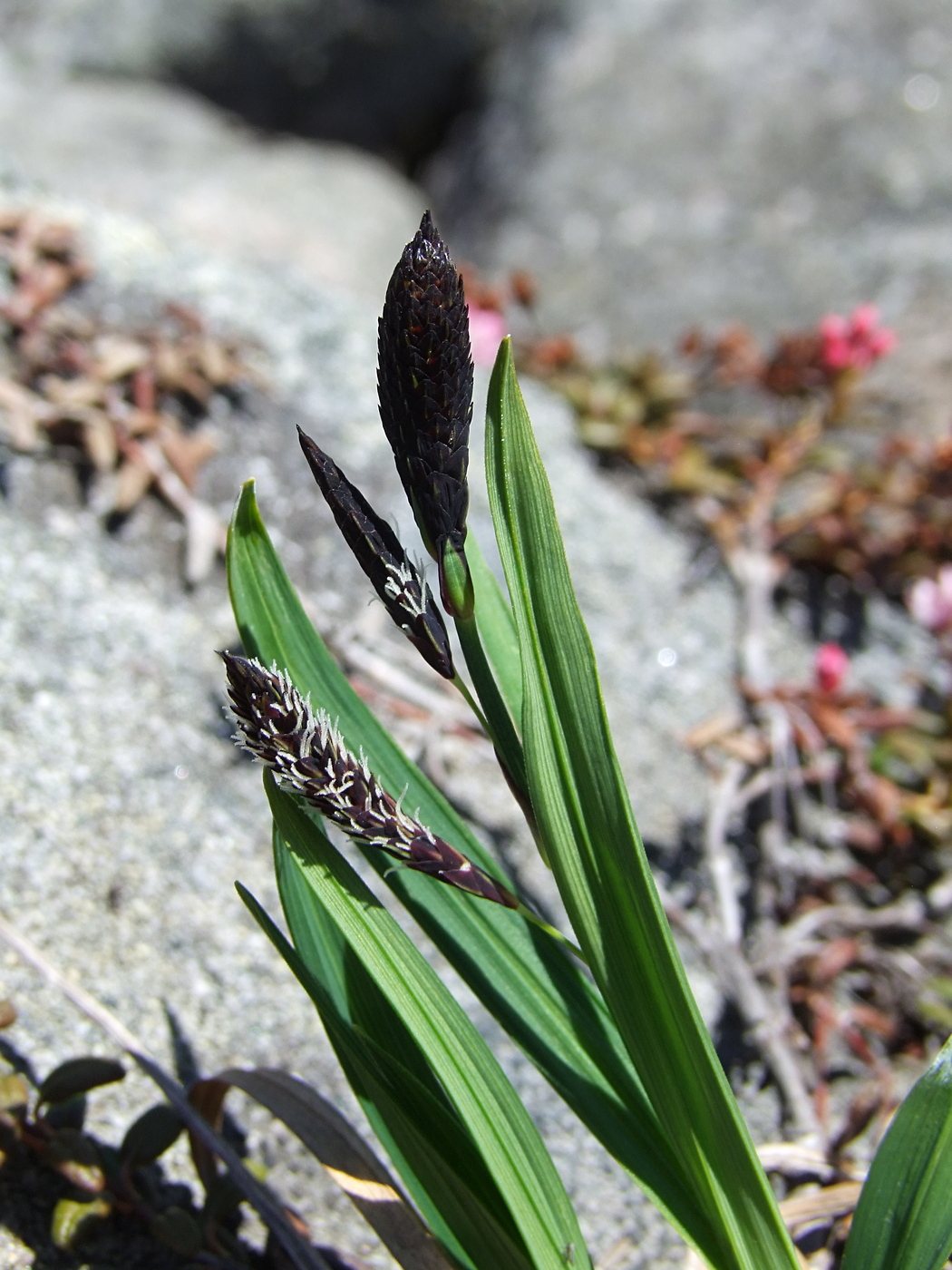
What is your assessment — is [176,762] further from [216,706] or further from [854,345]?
[854,345]

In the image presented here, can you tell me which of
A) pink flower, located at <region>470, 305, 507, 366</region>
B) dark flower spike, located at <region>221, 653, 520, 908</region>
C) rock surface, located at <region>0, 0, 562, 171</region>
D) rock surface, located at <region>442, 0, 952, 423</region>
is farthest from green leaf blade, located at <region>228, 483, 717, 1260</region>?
rock surface, located at <region>0, 0, 562, 171</region>

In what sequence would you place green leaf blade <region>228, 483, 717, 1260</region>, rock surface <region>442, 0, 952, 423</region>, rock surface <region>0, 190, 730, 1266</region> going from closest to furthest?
green leaf blade <region>228, 483, 717, 1260</region> < rock surface <region>0, 190, 730, 1266</region> < rock surface <region>442, 0, 952, 423</region>

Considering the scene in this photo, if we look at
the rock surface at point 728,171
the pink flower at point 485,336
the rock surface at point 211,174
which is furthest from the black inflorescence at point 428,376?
the rock surface at point 211,174

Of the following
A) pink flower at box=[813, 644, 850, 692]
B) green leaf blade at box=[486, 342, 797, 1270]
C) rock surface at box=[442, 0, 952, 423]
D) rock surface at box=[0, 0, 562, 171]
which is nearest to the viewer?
green leaf blade at box=[486, 342, 797, 1270]

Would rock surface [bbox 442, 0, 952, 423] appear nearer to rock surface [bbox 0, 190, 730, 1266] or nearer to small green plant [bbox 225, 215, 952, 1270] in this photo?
rock surface [bbox 0, 190, 730, 1266]

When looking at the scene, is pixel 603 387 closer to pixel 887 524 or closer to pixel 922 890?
pixel 887 524

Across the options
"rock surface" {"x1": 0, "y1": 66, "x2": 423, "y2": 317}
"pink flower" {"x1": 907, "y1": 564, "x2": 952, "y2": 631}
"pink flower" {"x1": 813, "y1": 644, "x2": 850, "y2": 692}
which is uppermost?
"rock surface" {"x1": 0, "y1": 66, "x2": 423, "y2": 317}

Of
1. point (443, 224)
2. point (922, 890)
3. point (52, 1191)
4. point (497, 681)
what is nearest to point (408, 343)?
point (497, 681)
